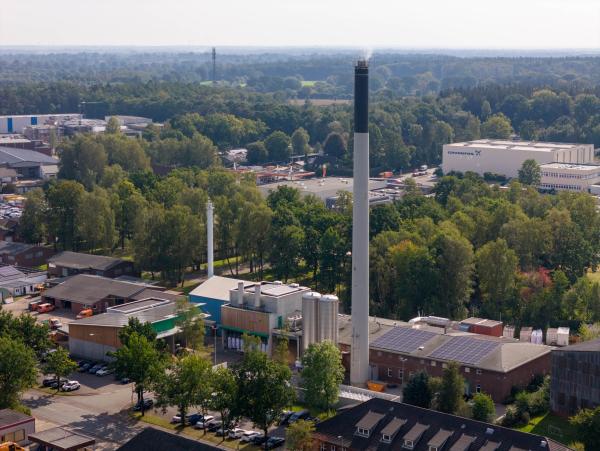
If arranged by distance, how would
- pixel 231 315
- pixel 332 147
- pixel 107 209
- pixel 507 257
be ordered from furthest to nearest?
pixel 332 147 < pixel 107 209 < pixel 507 257 < pixel 231 315

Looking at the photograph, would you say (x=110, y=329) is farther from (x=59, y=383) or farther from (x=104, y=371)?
(x=59, y=383)

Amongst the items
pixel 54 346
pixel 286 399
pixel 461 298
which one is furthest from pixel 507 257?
pixel 54 346

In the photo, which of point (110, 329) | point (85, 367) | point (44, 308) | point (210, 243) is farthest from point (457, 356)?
point (44, 308)

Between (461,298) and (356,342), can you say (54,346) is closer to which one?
(356,342)

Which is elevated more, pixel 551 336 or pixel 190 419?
pixel 551 336

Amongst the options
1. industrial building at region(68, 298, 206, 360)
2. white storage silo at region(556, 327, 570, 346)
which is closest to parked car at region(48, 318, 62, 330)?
industrial building at region(68, 298, 206, 360)

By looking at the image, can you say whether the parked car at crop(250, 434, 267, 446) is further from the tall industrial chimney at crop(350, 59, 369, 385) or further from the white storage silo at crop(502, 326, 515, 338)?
the white storage silo at crop(502, 326, 515, 338)

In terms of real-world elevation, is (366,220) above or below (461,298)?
above
